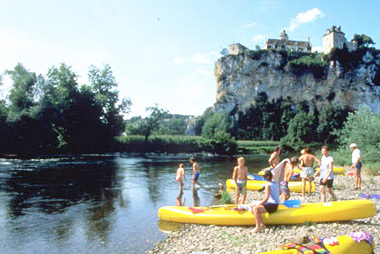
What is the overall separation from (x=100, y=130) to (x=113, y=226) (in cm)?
4043

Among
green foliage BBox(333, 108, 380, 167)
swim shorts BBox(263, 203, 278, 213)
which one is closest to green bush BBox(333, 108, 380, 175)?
green foliage BBox(333, 108, 380, 167)

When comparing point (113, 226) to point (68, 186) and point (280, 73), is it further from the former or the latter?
point (280, 73)

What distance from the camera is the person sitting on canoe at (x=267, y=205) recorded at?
715cm

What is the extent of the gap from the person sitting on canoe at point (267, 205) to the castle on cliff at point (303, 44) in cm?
8234

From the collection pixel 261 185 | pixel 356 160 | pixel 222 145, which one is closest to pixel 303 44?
pixel 222 145

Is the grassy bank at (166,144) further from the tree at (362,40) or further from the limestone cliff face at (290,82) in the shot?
the tree at (362,40)

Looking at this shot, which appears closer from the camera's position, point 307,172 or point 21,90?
point 307,172

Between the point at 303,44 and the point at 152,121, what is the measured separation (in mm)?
59576

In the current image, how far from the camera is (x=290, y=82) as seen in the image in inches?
3258

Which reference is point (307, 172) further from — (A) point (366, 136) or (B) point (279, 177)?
(A) point (366, 136)

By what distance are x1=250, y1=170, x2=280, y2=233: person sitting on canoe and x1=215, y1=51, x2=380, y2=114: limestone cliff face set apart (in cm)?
7274

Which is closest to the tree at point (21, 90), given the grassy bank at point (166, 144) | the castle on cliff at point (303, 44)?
the grassy bank at point (166, 144)

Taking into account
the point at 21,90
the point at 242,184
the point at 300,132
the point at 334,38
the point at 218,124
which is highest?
the point at 334,38

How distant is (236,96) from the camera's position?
82.5m
